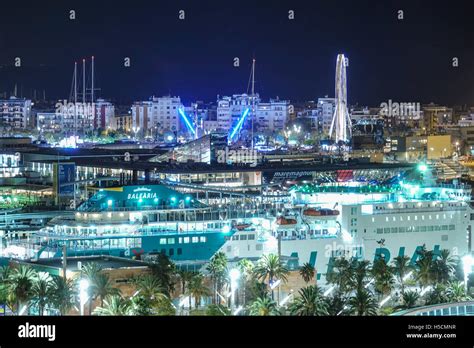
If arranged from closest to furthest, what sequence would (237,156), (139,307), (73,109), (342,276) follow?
(139,307) < (342,276) < (237,156) < (73,109)

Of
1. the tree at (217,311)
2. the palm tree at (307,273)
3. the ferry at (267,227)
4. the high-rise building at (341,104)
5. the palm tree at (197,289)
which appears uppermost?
the high-rise building at (341,104)

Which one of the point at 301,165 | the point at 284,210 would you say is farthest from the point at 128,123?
the point at 284,210

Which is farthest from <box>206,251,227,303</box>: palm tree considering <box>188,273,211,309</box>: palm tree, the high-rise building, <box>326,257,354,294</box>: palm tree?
Answer: the high-rise building

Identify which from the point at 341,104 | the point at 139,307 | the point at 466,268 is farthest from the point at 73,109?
the point at 139,307

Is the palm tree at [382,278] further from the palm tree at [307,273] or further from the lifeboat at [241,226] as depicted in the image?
the lifeboat at [241,226]

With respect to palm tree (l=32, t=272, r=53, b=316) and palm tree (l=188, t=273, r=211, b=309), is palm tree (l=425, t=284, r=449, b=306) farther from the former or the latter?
palm tree (l=32, t=272, r=53, b=316)

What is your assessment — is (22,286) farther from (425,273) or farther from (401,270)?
(425,273)
